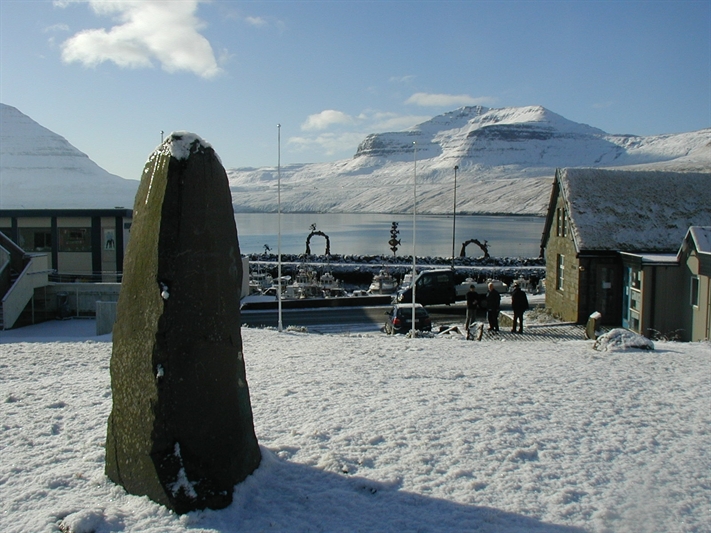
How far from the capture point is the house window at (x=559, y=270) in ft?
78.8

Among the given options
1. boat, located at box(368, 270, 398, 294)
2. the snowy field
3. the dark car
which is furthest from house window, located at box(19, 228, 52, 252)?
the snowy field

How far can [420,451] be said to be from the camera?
6.35 meters

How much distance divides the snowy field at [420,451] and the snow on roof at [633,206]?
11994mm

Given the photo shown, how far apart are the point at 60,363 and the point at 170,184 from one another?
7495 mm

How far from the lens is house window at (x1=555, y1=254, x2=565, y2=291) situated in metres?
24.0

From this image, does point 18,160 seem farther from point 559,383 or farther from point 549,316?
point 559,383

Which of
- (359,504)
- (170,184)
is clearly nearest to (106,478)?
(359,504)

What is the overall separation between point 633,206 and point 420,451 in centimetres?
1997

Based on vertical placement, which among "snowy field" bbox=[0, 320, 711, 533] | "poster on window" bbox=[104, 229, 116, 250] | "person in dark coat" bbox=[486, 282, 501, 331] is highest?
"poster on window" bbox=[104, 229, 116, 250]

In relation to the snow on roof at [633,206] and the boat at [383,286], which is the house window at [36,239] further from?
the snow on roof at [633,206]

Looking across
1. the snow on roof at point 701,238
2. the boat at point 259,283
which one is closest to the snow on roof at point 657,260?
the snow on roof at point 701,238

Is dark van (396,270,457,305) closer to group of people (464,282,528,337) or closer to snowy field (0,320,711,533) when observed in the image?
group of people (464,282,528,337)

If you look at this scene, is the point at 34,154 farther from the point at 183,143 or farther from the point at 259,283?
the point at 183,143

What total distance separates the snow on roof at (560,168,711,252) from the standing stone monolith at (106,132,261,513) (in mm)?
18346
